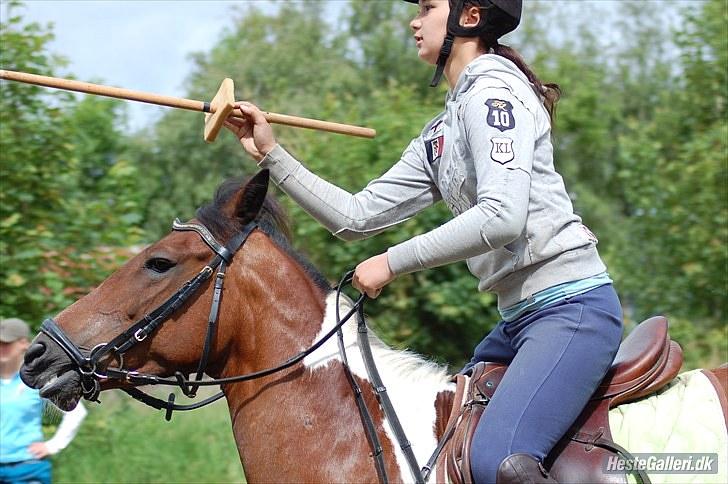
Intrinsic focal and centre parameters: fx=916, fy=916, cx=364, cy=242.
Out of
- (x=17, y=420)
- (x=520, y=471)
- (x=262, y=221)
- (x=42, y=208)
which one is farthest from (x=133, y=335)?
(x=42, y=208)

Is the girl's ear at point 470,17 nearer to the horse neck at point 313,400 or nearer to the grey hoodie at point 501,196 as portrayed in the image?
the grey hoodie at point 501,196

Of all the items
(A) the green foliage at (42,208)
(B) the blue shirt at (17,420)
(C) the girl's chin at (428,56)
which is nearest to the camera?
(C) the girl's chin at (428,56)

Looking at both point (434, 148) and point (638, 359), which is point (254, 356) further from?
point (638, 359)

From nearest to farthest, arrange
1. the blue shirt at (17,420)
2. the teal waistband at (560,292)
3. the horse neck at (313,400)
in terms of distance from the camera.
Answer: the teal waistband at (560,292) → the horse neck at (313,400) → the blue shirt at (17,420)

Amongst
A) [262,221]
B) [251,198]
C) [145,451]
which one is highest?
[251,198]

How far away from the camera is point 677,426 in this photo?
289 centimetres

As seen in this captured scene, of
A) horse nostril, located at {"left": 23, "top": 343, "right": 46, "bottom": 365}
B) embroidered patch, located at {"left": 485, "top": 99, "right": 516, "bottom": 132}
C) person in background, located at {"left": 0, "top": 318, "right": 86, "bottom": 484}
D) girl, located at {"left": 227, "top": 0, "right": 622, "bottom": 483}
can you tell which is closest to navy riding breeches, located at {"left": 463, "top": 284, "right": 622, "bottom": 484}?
girl, located at {"left": 227, "top": 0, "right": 622, "bottom": 483}

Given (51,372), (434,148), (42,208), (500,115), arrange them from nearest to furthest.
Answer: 1. (500,115)
2. (51,372)
3. (434,148)
4. (42,208)

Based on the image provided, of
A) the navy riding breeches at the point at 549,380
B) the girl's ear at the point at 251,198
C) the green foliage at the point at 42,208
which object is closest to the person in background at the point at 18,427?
the green foliage at the point at 42,208

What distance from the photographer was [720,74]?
1182cm

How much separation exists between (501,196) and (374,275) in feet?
1.63

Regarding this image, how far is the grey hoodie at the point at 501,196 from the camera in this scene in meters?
2.74

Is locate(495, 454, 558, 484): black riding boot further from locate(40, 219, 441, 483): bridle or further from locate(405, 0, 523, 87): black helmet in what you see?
locate(405, 0, 523, 87): black helmet

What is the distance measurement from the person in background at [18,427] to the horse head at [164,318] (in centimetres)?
287
